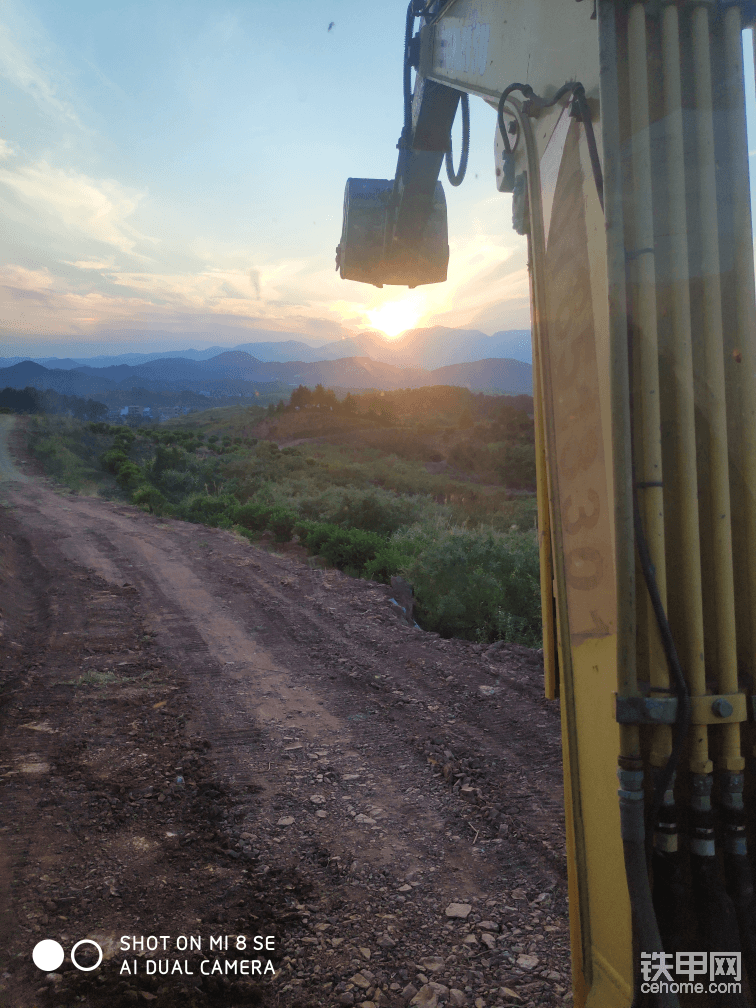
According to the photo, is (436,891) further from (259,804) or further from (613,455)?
(613,455)

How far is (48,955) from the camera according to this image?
8.46 ft

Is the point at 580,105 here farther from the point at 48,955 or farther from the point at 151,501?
the point at 151,501

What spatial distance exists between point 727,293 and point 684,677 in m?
0.97

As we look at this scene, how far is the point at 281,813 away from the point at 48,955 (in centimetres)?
131

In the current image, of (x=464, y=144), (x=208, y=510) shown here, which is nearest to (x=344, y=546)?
(x=208, y=510)

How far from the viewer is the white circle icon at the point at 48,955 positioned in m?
2.53

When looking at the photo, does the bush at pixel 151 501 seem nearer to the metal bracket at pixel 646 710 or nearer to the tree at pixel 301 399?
the metal bracket at pixel 646 710

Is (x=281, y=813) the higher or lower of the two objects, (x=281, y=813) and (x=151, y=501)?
the lower

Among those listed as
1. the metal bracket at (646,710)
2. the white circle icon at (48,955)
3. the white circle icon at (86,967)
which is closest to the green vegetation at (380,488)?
the white circle icon at (86,967)

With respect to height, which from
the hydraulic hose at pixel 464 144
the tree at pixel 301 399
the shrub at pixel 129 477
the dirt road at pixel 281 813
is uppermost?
the tree at pixel 301 399

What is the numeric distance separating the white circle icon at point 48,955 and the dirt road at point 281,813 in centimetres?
4

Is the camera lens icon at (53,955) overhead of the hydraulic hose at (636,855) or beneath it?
beneath

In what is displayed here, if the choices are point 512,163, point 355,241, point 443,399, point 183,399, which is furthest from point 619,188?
point 183,399

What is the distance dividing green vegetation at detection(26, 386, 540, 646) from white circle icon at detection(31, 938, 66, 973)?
4723 millimetres
